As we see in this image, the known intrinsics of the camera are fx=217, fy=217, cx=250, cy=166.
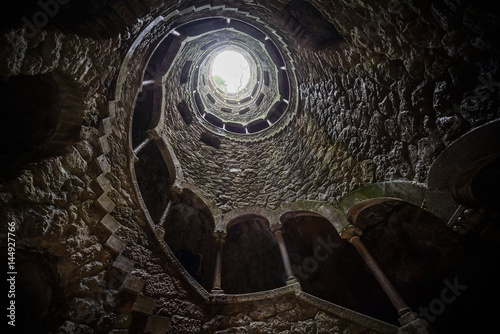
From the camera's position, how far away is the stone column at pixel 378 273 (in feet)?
10.3

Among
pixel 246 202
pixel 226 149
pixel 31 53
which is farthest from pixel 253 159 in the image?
pixel 31 53

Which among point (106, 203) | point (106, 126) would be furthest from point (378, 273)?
point (106, 126)

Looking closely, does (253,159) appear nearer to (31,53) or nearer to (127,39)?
(127,39)

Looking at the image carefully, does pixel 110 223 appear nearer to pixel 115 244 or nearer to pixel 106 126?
pixel 115 244

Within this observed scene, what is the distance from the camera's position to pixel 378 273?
367cm

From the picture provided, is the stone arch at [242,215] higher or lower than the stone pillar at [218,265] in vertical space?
higher

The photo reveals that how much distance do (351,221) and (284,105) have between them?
17.0 ft

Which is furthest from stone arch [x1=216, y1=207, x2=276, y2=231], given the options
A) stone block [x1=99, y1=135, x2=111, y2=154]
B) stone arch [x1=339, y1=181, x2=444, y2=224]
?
stone block [x1=99, y1=135, x2=111, y2=154]

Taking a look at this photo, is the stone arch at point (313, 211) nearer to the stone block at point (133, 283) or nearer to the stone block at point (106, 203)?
A: the stone block at point (133, 283)

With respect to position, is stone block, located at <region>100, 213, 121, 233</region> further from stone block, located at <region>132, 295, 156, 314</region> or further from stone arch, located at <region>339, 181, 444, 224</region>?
stone arch, located at <region>339, 181, 444, 224</region>

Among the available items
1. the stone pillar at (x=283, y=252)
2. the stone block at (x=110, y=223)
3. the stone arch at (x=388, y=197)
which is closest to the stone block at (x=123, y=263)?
the stone block at (x=110, y=223)

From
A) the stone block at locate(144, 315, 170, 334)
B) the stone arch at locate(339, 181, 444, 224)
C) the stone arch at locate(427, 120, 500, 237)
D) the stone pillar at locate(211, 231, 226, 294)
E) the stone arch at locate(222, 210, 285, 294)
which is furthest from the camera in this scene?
the stone arch at locate(222, 210, 285, 294)

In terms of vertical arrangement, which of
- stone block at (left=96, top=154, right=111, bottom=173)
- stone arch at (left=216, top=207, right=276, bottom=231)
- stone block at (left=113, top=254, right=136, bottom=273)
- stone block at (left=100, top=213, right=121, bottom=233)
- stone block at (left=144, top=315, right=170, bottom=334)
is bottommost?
stone block at (left=144, top=315, right=170, bottom=334)

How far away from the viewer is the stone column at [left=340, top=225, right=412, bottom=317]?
3.14 m
